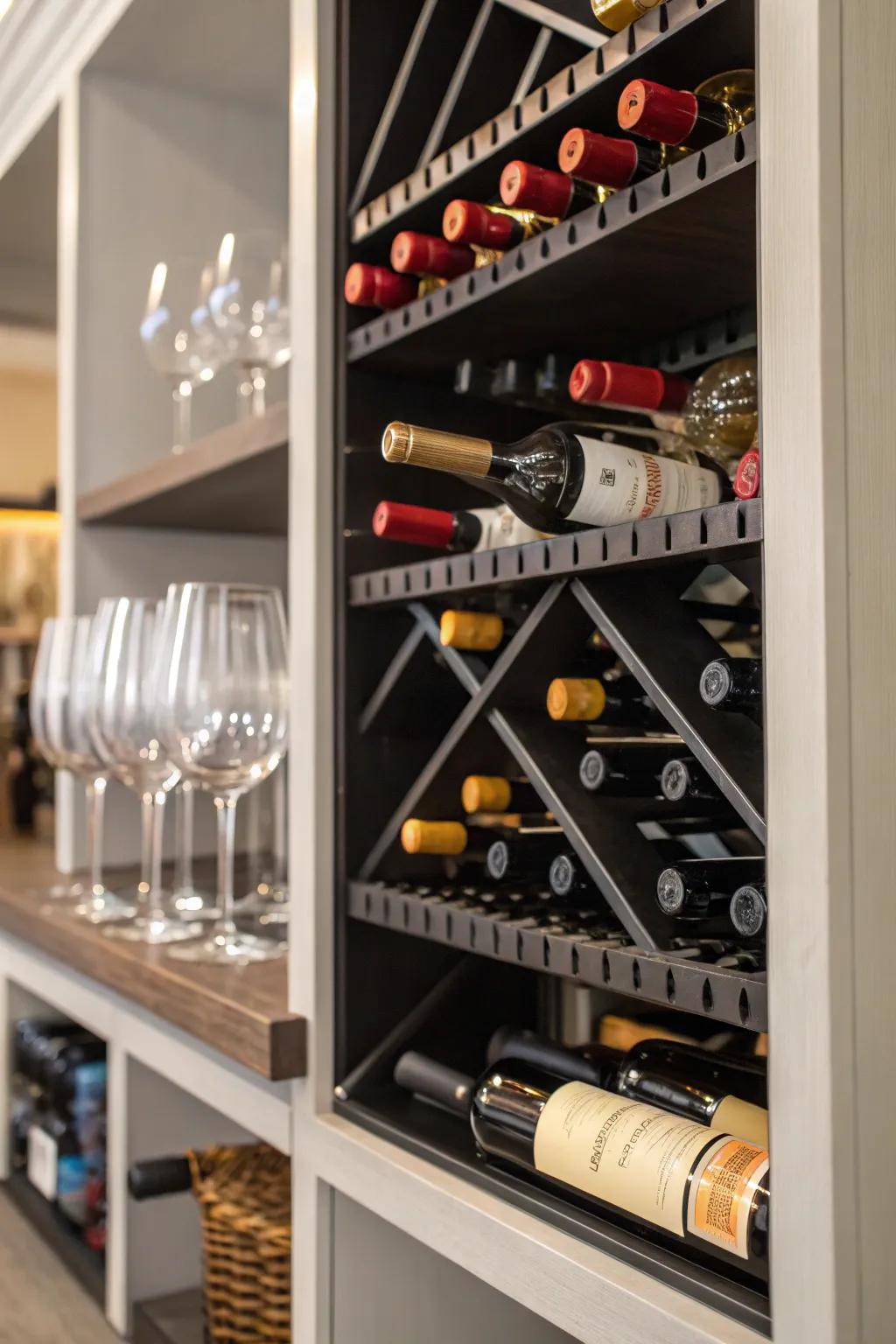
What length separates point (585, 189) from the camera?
81 cm

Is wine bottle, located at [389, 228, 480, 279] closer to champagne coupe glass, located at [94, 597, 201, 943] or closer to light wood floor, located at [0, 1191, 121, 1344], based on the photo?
champagne coupe glass, located at [94, 597, 201, 943]

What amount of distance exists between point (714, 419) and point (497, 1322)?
686 millimetres

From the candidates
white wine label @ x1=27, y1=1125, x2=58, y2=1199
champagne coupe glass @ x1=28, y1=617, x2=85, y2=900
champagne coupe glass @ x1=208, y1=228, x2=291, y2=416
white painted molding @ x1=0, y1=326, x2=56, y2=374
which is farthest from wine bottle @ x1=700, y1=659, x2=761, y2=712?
white painted molding @ x1=0, y1=326, x2=56, y2=374

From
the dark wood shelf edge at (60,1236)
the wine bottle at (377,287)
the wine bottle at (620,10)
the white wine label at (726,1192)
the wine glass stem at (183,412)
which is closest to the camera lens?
the white wine label at (726,1192)

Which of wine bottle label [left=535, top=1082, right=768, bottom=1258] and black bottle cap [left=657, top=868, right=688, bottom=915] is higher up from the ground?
black bottle cap [left=657, top=868, right=688, bottom=915]

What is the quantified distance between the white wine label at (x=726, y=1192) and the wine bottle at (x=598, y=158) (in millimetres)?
513

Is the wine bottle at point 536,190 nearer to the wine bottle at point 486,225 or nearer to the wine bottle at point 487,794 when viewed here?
the wine bottle at point 486,225

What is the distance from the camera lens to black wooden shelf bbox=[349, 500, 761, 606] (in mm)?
624

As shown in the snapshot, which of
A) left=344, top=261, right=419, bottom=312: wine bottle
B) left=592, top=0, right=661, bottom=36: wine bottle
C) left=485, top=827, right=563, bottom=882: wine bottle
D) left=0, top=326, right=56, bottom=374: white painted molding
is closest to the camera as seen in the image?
left=592, top=0, right=661, bottom=36: wine bottle

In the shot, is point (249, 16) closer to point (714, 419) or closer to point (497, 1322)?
point (714, 419)

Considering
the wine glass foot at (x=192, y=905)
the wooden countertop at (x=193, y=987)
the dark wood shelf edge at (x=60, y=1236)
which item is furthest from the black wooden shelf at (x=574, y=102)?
the dark wood shelf edge at (x=60, y=1236)

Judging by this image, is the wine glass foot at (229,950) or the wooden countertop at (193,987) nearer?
the wooden countertop at (193,987)

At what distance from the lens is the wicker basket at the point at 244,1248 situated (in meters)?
1.12

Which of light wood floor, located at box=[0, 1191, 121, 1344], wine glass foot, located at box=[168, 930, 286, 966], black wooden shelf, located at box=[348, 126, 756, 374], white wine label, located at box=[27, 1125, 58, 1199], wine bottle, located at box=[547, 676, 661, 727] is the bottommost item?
light wood floor, located at box=[0, 1191, 121, 1344]
